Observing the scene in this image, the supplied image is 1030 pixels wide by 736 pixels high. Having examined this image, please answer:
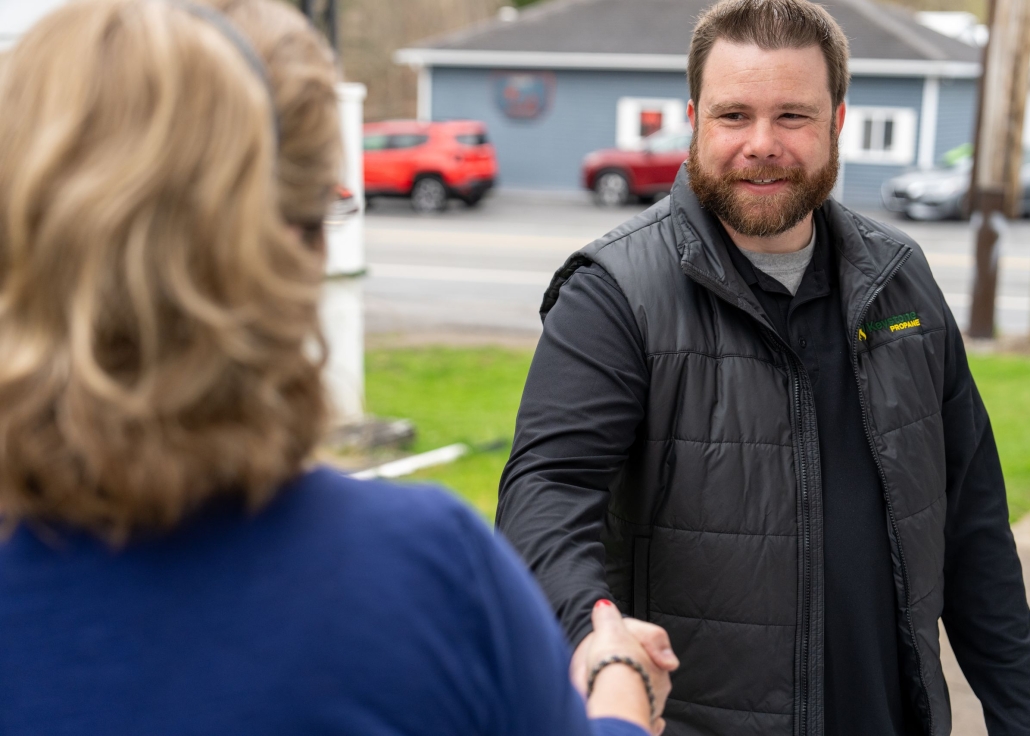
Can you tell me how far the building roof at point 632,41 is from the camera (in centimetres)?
2942

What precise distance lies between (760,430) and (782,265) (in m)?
0.39

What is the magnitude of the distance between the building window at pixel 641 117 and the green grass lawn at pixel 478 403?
21.6 metres

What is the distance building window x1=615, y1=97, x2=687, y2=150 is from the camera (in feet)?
103

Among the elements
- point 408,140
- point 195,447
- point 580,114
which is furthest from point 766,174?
point 580,114

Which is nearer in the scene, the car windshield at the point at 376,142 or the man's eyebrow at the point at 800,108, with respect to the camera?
the man's eyebrow at the point at 800,108

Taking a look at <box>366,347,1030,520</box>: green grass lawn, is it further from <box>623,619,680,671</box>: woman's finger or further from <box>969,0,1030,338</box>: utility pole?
<box>623,619,680,671</box>: woman's finger

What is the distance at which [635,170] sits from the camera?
1064 inches

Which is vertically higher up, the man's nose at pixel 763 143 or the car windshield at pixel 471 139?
the man's nose at pixel 763 143

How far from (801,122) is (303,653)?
69.2 inches

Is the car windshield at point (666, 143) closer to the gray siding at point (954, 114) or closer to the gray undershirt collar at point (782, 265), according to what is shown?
the gray siding at point (954, 114)

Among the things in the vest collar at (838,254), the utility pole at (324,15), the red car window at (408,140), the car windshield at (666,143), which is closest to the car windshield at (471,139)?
the red car window at (408,140)

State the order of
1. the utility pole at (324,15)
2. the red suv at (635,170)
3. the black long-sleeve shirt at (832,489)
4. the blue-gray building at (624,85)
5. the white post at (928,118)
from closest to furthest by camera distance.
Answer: the black long-sleeve shirt at (832,489)
the utility pole at (324,15)
the red suv at (635,170)
the white post at (928,118)
the blue-gray building at (624,85)

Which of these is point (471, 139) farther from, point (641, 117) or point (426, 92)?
point (426, 92)

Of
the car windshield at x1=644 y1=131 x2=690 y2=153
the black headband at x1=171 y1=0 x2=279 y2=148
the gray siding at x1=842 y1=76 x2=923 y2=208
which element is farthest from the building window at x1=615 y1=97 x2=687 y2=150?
the black headband at x1=171 y1=0 x2=279 y2=148
